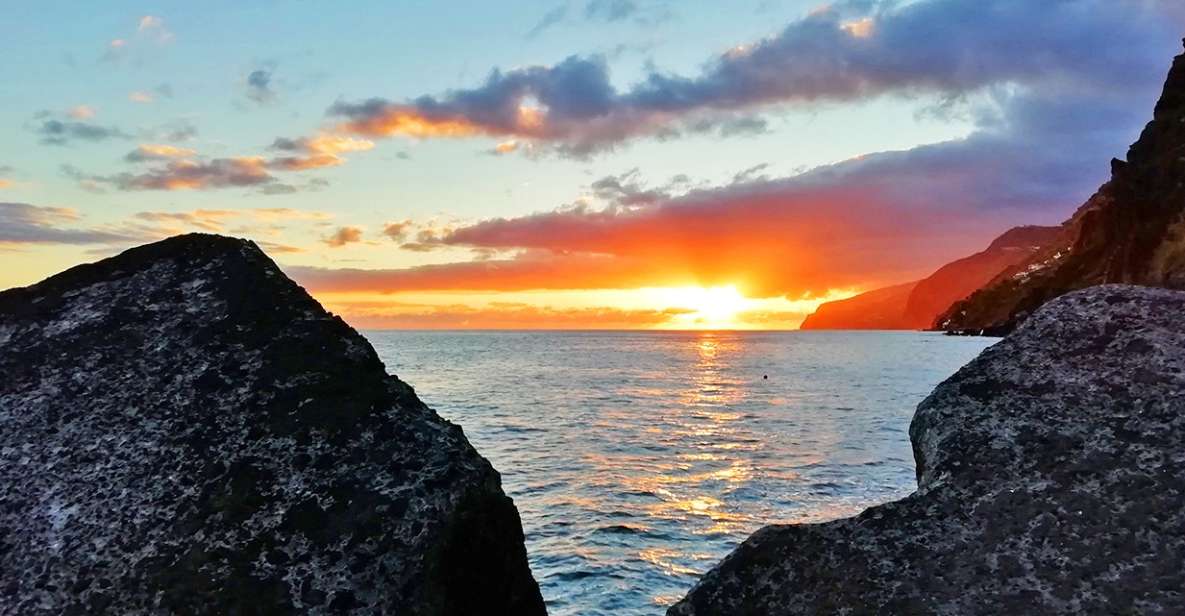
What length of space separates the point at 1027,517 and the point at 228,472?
537cm

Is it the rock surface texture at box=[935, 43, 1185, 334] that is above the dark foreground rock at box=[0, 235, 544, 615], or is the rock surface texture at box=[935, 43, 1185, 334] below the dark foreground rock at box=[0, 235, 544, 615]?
above

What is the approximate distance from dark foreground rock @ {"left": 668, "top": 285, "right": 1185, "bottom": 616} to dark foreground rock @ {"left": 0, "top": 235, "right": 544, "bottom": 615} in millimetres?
1886

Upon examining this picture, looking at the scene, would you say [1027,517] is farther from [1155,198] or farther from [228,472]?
[1155,198]

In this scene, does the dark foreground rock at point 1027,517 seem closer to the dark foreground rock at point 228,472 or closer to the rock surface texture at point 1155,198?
the dark foreground rock at point 228,472

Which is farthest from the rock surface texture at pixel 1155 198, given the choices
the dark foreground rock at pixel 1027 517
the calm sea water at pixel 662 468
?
the dark foreground rock at pixel 1027 517

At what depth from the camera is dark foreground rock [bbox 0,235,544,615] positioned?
4586 mm

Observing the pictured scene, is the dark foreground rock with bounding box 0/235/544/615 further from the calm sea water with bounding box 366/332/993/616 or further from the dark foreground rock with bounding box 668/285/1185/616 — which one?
the calm sea water with bounding box 366/332/993/616

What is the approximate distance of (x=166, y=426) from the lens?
5445mm

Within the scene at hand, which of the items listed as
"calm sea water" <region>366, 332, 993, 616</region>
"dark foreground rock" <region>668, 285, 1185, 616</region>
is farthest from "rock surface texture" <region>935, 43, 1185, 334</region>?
"dark foreground rock" <region>668, 285, 1185, 616</region>

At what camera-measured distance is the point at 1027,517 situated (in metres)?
5.11

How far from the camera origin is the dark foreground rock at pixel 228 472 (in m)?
4.59

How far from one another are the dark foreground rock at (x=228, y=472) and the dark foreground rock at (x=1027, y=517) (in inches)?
74.3

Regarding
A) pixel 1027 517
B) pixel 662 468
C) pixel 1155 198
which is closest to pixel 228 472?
pixel 1027 517

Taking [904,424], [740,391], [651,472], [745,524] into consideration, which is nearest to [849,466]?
[651,472]
